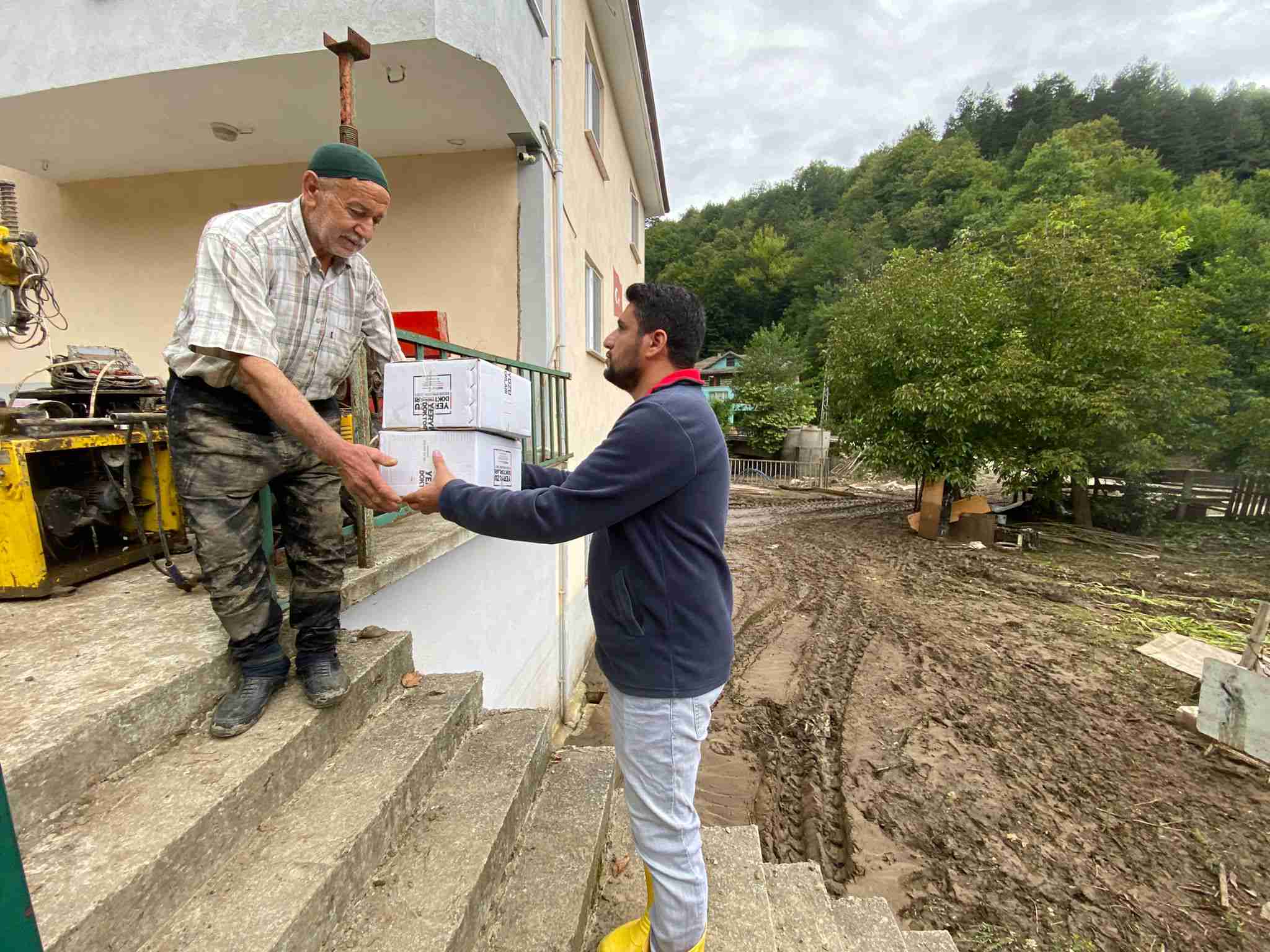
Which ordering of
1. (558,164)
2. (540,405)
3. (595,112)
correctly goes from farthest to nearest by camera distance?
(595,112) → (558,164) → (540,405)

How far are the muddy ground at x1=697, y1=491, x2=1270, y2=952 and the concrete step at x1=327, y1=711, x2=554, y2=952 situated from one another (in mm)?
3025

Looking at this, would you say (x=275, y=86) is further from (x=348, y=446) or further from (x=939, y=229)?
(x=939, y=229)

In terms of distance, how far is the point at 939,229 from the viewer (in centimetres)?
4775

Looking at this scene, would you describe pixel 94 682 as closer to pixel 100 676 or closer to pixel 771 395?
pixel 100 676

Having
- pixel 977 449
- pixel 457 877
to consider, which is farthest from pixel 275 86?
pixel 977 449

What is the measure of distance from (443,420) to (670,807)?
1485 millimetres

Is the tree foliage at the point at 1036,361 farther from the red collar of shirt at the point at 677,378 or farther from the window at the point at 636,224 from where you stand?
the red collar of shirt at the point at 677,378

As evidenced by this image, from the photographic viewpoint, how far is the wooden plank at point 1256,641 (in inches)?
207

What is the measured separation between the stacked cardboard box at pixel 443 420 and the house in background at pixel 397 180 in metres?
0.74

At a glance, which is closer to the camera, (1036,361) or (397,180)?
(397,180)

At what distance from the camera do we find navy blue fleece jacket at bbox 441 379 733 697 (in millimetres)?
1682

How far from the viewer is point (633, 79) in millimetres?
8664

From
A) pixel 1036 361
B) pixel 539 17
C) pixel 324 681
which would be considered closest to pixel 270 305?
pixel 324 681

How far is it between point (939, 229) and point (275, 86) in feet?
181
